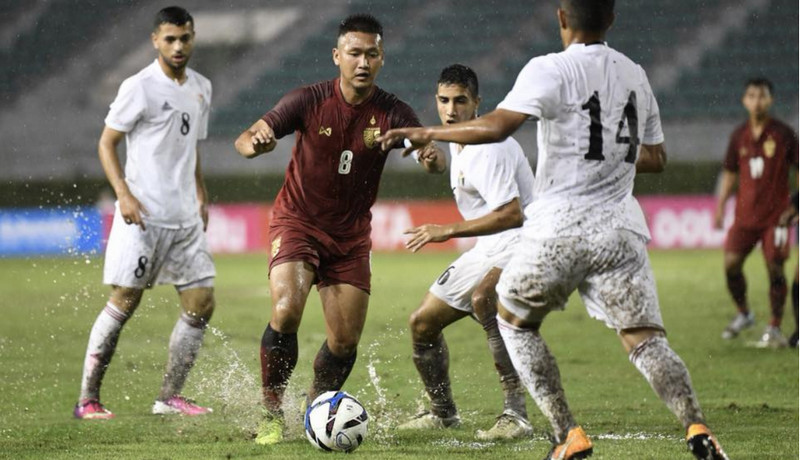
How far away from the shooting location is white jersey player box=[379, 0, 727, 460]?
15.6 ft

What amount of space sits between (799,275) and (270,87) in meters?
20.5

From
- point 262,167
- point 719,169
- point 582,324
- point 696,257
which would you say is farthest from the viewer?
point 262,167

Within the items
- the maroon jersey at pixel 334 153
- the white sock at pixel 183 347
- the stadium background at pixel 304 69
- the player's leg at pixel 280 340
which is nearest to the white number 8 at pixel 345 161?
the maroon jersey at pixel 334 153

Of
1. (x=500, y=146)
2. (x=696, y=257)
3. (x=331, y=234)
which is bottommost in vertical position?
(x=696, y=257)

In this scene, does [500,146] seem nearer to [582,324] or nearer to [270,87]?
[582,324]

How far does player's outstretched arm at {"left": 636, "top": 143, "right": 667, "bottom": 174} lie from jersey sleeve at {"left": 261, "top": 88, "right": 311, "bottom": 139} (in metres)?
1.80

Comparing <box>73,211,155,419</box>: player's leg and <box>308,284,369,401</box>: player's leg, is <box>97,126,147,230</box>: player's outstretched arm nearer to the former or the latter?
<box>73,211,155,419</box>: player's leg

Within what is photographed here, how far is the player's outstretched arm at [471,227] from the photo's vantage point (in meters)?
5.29

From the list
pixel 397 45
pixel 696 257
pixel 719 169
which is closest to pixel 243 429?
pixel 696 257

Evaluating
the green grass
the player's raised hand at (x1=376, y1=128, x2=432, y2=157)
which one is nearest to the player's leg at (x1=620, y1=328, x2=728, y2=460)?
the green grass

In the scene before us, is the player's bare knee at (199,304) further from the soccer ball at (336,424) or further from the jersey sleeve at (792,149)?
the jersey sleeve at (792,149)

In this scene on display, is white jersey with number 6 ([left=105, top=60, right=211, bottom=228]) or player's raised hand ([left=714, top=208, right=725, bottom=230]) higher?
white jersey with number 6 ([left=105, top=60, right=211, bottom=228])

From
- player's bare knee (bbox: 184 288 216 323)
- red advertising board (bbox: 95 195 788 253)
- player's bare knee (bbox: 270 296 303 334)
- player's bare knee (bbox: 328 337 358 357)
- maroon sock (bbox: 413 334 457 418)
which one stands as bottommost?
red advertising board (bbox: 95 195 788 253)

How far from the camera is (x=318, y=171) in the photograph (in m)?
6.23
